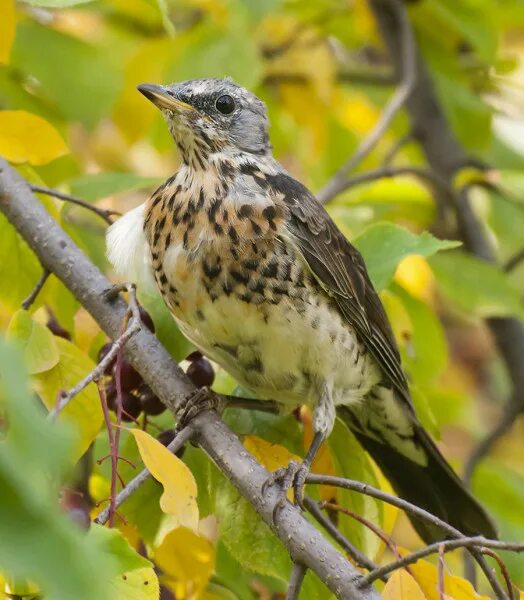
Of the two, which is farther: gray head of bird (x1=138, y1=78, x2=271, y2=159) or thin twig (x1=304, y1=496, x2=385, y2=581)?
gray head of bird (x1=138, y1=78, x2=271, y2=159)

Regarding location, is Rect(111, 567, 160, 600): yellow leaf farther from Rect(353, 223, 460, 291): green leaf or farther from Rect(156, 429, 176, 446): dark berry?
Rect(353, 223, 460, 291): green leaf

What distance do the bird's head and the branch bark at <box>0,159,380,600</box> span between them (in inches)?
26.7

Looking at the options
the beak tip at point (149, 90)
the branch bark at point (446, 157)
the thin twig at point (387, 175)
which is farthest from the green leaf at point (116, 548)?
the branch bark at point (446, 157)

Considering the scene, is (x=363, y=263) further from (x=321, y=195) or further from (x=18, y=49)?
(x=18, y=49)

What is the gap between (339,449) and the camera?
9.80 ft

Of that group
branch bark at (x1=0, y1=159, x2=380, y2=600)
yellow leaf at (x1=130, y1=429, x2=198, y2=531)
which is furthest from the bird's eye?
yellow leaf at (x1=130, y1=429, x2=198, y2=531)

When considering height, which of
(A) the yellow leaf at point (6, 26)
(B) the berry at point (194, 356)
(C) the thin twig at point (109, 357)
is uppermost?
(A) the yellow leaf at point (6, 26)

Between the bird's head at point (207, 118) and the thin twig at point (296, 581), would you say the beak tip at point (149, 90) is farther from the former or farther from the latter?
the thin twig at point (296, 581)

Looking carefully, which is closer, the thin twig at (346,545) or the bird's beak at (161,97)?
the thin twig at (346,545)

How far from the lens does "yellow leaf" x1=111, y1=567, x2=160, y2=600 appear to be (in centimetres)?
184

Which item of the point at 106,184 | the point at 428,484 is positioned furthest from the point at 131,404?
the point at 428,484

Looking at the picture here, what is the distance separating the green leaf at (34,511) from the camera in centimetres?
105

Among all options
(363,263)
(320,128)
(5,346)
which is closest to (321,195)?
(320,128)

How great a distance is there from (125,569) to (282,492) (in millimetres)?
675
